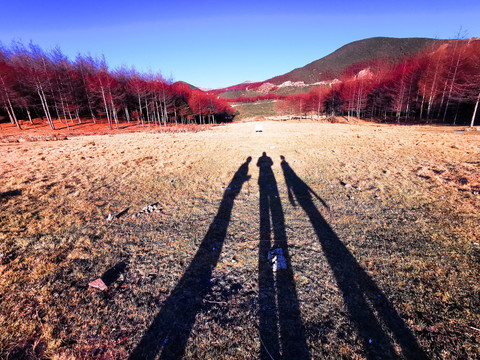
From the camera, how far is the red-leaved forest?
2977 centimetres

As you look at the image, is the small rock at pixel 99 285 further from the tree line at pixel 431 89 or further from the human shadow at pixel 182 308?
the tree line at pixel 431 89

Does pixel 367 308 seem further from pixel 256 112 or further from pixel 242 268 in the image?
pixel 256 112

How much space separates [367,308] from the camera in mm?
2793

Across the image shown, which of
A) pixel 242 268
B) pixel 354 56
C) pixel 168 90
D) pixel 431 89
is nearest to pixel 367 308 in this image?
pixel 242 268

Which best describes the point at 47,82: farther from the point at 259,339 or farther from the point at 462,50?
the point at 462,50

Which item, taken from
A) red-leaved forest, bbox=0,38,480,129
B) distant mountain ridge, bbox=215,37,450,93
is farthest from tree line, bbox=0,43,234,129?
distant mountain ridge, bbox=215,37,450,93

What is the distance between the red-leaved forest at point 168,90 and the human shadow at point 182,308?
105ft

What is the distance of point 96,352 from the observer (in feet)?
7.68

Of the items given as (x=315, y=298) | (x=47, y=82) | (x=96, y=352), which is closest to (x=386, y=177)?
(x=315, y=298)

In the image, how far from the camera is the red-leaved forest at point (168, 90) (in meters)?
29.8

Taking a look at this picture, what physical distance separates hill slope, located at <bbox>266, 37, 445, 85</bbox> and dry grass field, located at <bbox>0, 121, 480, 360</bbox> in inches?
6550

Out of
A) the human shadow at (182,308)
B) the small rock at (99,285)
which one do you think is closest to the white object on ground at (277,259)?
the human shadow at (182,308)

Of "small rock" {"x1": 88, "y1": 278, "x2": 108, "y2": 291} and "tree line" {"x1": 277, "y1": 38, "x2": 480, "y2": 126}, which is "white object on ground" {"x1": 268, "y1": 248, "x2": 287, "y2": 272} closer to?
"small rock" {"x1": 88, "y1": 278, "x2": 108, "y2": 291}

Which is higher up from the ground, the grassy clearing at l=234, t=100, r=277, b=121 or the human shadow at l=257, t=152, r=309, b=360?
the grassy clearing at l=234, t=100, r=277, b=121
